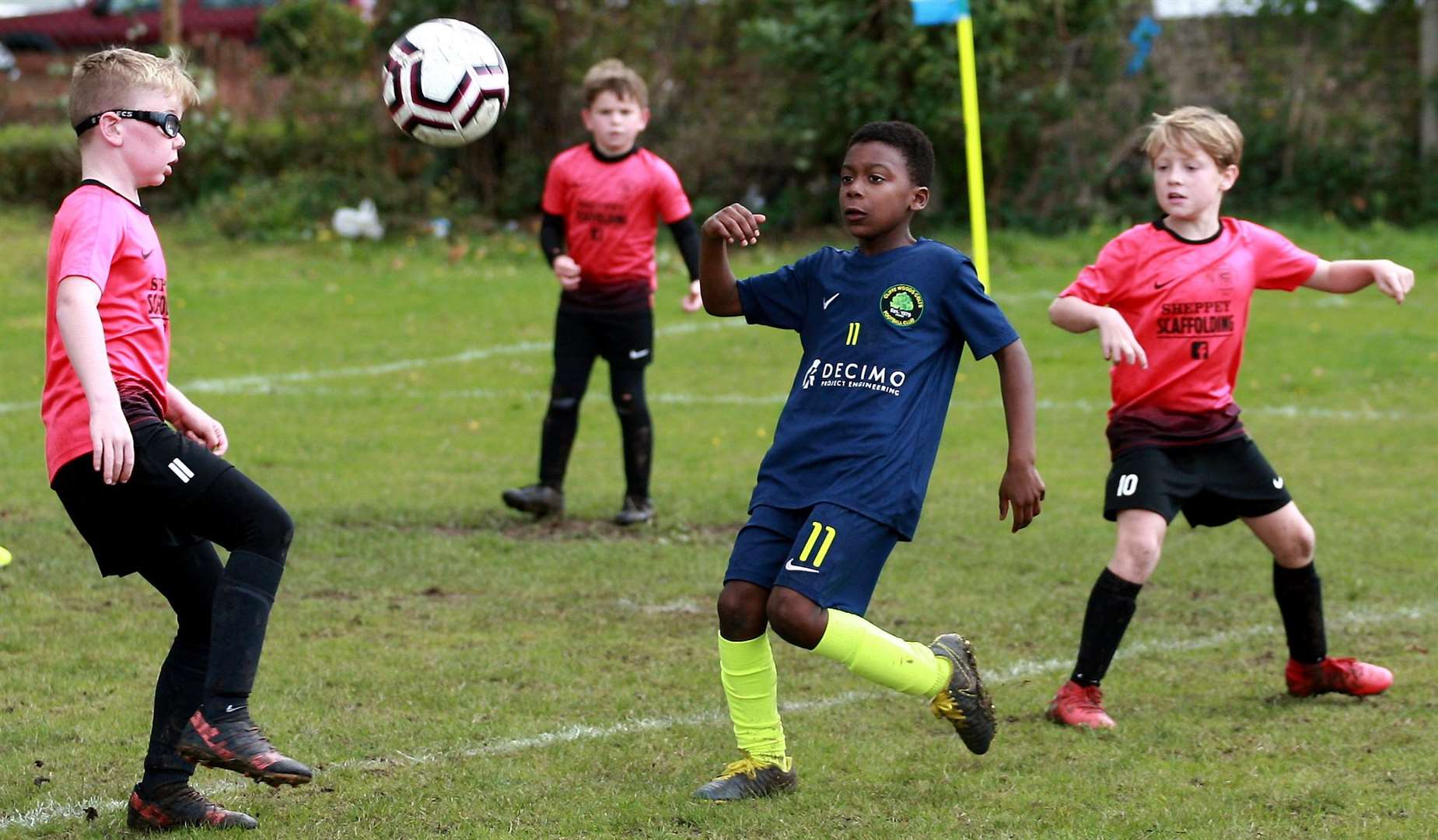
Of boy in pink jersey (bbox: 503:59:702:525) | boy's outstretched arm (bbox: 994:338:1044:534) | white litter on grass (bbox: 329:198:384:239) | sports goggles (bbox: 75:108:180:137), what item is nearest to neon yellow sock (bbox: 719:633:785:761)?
boy's outstretched arm (bbox: 994:338:1044:534)

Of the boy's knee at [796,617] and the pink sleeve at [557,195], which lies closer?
the boy's knee at [796,617]

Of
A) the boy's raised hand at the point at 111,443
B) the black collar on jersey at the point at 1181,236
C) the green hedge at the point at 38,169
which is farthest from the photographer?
the green hedge at the point at 38,169

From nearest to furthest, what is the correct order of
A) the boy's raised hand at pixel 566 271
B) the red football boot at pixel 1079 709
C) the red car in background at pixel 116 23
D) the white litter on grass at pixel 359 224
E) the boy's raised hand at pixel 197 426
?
the boy's raised hand at pixel 197 426 < the red football boot at pixel 1079 709 < the boy's raised hand at pixel 566 271 < the white litter on grass at pixel 359 224 < the red car in background at pixel 116 23

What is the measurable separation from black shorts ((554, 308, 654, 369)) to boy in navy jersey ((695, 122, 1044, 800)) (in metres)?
3.89

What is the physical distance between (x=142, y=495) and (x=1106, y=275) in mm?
3083

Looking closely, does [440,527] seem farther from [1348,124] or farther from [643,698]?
[1348,124]

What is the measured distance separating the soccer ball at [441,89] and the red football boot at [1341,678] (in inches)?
131

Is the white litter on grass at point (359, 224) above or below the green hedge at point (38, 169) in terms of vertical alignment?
below

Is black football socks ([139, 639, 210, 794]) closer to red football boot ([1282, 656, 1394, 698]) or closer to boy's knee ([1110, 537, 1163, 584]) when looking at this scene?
boy's knee ([1110, 537, 1163, 584])

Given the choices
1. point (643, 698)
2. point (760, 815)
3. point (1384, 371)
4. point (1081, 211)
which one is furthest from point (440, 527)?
point (1081, 211)

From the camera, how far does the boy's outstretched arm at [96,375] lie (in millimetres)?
3863

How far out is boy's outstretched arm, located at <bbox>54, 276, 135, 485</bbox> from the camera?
152 inches

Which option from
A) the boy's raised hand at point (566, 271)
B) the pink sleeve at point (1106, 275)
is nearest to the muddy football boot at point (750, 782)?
the pink sleeve at point (1106, 275)

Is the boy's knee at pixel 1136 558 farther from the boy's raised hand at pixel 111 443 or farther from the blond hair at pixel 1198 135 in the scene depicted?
the boy's raised hand at pixel 111 443
